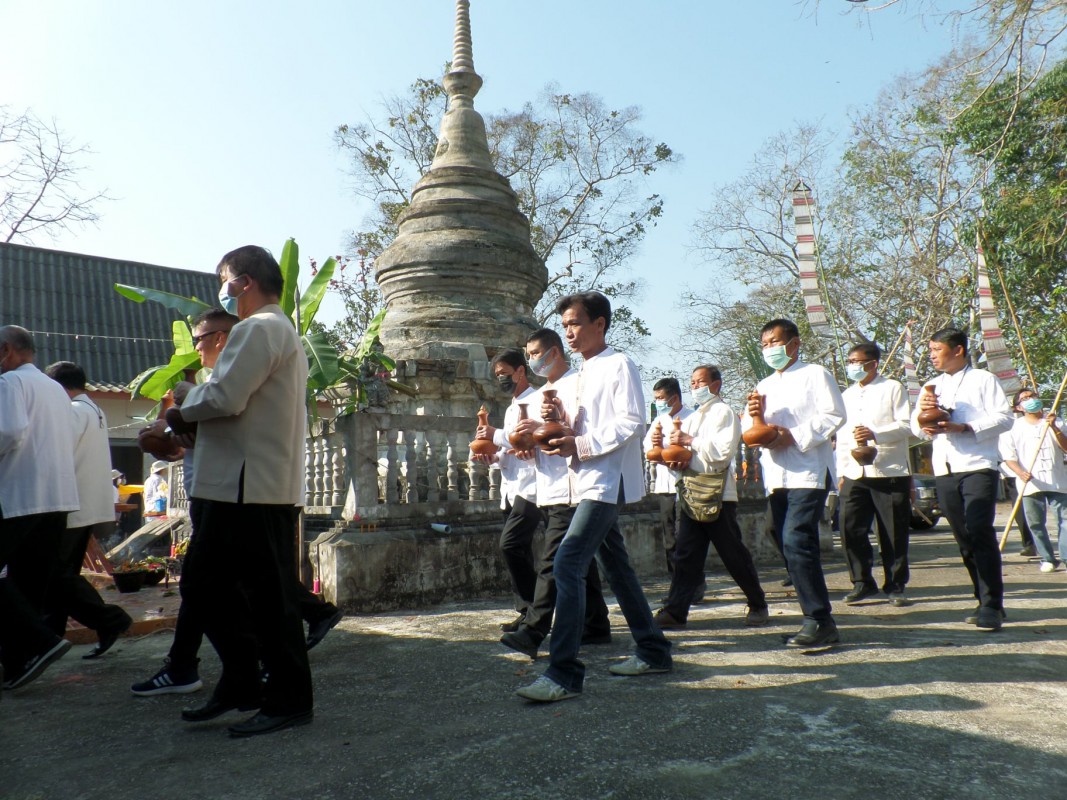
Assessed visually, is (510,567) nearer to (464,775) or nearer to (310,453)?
(464,775)

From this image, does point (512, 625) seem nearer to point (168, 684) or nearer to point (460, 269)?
point (168, 684)

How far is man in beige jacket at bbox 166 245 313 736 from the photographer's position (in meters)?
3.13

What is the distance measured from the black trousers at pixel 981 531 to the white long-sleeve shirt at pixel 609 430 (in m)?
2.26

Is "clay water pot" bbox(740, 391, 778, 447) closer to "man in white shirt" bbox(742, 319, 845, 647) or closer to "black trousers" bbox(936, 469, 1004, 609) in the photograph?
"man in white shirt" bbox(742, 319, 845, 647)

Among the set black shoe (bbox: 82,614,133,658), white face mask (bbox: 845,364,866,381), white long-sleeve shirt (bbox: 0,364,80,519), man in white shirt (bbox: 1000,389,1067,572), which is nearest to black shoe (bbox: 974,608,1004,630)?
white face mask (bbox: 845,364,866,381)

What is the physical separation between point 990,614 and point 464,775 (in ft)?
12.1

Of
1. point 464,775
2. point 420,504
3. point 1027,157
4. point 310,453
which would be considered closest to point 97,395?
point 310,453

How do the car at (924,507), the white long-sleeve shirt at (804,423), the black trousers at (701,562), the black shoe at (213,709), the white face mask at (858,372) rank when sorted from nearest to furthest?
the black shoe at (213,709), the white long-sleeve shirt at (804,423), the black trousers at (701,562), the white face mask at (858,372), the car at (924,507)

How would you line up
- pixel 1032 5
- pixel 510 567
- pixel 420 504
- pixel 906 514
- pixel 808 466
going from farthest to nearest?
pixel 1032 5 → pixel 420 504 → pixel 906 514 → pixel 510 567 → pixel 808 466

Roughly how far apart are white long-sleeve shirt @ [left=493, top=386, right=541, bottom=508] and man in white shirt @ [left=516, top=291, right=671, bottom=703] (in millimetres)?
725

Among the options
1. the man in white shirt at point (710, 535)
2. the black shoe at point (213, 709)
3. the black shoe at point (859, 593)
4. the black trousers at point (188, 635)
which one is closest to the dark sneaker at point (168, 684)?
the black trousers at point (188, 635)

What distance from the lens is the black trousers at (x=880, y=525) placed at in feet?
19.9

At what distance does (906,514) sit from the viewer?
6.13m

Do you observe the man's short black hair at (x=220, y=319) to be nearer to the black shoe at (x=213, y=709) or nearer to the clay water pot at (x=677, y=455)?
the black shoe at (x=213, y=709)
